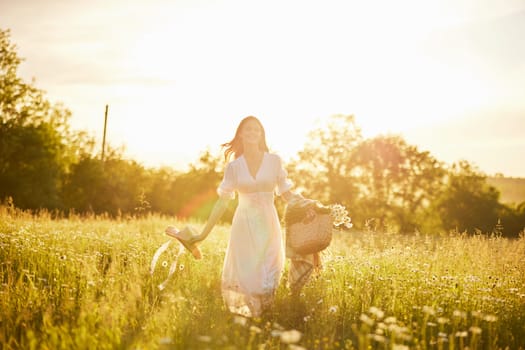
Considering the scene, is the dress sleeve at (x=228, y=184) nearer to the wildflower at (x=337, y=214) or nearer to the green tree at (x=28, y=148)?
the wildflower at (x=337, y=214)

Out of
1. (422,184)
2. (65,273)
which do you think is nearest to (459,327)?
(65,273)

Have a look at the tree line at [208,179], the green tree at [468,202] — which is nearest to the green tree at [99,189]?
the tree line at [208,179]

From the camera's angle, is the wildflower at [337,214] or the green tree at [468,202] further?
the green tree at [468,202]

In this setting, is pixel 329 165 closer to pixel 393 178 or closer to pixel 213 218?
pixel 393 178

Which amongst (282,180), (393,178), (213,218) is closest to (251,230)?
(213,218)

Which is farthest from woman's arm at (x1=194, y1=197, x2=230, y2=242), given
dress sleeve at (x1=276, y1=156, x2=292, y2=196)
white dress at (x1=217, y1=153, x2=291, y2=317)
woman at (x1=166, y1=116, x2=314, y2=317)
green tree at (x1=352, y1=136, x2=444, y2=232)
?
green tree at (x1=352, y1=136, x2=444, y2=232)

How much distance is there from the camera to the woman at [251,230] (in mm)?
6023

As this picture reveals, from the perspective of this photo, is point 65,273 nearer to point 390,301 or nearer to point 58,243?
point 58,243

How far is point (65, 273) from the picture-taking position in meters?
7.66

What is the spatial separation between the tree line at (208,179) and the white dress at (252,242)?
1963 centimetres

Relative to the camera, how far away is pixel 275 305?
6363mm

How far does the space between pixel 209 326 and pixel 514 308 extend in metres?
3.66

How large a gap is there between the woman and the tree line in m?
Answer: 19.6

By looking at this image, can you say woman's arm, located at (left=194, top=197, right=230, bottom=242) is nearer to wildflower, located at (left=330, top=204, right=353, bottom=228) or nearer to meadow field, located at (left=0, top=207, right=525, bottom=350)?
meadow field, located at (left=0, top=207, right=525, bottom=350)
